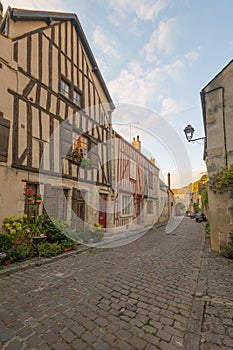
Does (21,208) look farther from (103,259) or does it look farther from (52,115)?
(52,115)

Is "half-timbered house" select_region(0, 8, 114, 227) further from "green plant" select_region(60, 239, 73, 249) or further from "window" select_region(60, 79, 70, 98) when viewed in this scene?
"green plant" select_region(60, 239, 73, 249)

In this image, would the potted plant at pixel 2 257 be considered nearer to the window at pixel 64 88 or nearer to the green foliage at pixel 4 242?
the green foliage at pixel 4 242

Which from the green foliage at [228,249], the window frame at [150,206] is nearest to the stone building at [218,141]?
the green foliage at [228,249]

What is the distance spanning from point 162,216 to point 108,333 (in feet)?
62.5

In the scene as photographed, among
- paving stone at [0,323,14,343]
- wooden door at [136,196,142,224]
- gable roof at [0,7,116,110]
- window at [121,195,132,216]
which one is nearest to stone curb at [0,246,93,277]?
paving stone at [0,323,14,343]

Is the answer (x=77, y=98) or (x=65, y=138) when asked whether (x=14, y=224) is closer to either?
(x=65, y=138)

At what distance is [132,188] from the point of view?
12.6m

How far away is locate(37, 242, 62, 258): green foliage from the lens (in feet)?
15.8

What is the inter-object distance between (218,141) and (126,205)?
22.4ft

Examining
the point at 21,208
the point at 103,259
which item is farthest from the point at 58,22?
the point at 103,259

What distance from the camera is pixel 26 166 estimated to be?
5301mm

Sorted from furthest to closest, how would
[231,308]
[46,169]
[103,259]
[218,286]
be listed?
[46,169] → [103,259] → [218,286] → [231,308]

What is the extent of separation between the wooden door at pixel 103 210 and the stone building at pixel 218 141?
473cm

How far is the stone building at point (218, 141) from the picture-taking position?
17.5ft
